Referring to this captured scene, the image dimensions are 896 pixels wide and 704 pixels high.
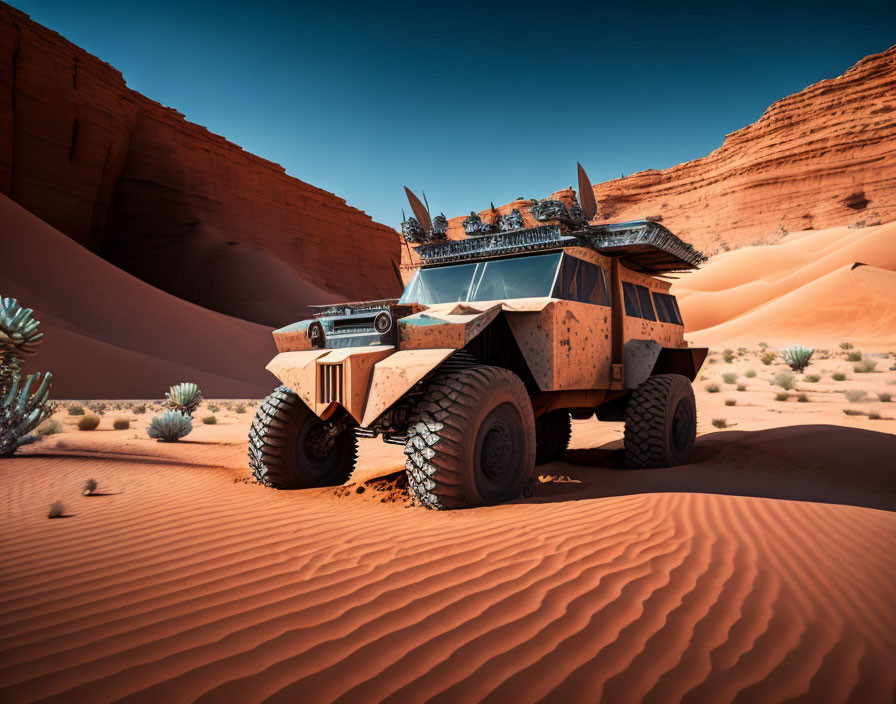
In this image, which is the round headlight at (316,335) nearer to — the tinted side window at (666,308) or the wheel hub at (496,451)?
the wheel hub at (496,451)

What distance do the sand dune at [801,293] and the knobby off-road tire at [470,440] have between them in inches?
942

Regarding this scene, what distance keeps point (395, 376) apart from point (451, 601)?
2033 mm

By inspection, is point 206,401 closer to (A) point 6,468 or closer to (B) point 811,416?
(A) point 6,468

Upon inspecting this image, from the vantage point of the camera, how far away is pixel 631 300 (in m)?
7.53

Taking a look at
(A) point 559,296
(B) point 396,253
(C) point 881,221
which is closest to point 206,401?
(A) point 559,296

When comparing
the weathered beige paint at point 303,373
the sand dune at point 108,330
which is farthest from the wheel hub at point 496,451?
the sand dune at point 108,330

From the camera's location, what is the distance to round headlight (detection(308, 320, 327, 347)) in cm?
512

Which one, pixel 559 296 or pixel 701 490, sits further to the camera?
pixel 559 296

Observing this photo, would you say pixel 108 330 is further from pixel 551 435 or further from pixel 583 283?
pixel 583 283

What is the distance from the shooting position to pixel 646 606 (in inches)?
98.7

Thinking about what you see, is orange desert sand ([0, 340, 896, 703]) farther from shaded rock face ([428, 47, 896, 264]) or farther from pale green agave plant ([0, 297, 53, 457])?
shaded rock face ([428, 47, 896, 264])

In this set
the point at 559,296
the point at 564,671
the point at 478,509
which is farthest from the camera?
the point at 559,296

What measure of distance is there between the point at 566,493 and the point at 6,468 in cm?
642

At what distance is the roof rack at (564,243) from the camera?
20.5 feet
